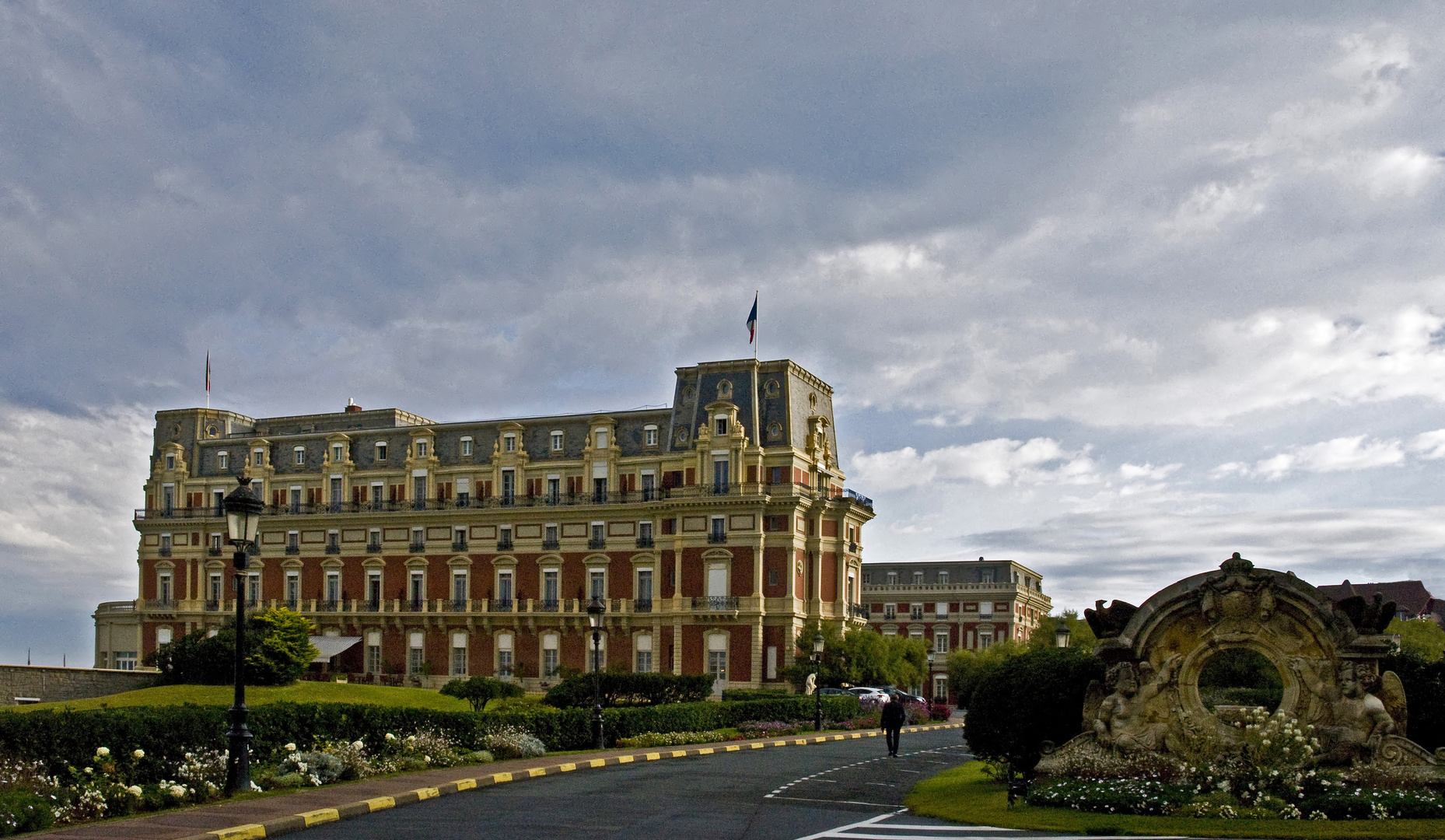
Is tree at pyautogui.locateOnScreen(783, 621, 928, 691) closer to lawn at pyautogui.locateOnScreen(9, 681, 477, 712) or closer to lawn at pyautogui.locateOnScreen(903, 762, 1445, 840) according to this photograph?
lawn at pyautogui.locateOnScreen(9, 681, 477, 712)

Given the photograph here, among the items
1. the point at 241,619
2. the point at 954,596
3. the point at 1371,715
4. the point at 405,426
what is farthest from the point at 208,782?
the point at 954,596

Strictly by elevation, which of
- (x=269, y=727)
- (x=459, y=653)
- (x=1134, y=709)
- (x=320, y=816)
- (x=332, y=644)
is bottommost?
(x=459, y=653)

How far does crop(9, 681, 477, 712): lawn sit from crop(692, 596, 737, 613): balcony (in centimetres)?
1452

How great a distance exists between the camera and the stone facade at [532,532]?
229 feet

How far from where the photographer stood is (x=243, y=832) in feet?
55.7

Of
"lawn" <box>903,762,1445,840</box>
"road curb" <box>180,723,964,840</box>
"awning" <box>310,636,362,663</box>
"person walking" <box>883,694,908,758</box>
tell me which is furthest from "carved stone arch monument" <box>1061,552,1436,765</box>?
"awning" <box>310,636,362,663</box>

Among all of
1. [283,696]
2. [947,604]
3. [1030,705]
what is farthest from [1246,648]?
[947,604]

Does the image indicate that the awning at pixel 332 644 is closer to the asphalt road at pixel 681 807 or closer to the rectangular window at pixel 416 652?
the rectangular window at pixel 416 652

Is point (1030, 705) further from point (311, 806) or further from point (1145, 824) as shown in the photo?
point (311, 806)

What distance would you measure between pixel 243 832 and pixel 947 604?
95.3 metres

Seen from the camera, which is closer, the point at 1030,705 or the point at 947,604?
the point at 1030,705

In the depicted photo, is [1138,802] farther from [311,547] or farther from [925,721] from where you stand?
[311,547]

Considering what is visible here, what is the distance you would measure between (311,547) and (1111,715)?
6810cm

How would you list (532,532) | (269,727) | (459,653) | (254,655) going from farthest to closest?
(459,653), (532,532), (254,655), (269,727)
